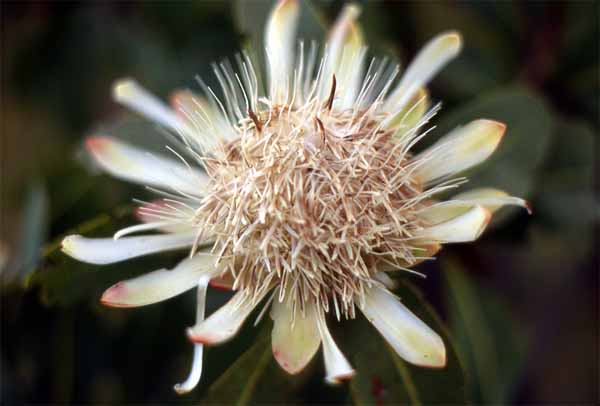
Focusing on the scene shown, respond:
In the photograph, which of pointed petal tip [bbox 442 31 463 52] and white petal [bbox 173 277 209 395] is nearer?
white petal [bbox 173 277 209 395]

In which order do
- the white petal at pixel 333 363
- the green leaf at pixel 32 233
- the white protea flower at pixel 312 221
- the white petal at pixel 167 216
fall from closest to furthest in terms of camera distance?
the white petal at pixel 333 363
the white protea flower at pixel 312 221
the white petal at pixel 167 216
the green leaf at pixel 32 233

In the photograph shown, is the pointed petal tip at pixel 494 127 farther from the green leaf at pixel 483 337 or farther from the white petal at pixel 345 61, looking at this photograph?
the green leaf at pixel 483 337

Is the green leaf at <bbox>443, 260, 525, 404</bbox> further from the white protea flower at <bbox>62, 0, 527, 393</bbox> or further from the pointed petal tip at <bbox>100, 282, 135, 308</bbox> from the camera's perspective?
the pointed petal tip at <bbox>100, 282, 135, 308</bbox>

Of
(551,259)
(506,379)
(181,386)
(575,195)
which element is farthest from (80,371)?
(551,259)

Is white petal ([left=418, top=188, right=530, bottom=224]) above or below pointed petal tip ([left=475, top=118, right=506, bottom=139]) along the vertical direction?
below

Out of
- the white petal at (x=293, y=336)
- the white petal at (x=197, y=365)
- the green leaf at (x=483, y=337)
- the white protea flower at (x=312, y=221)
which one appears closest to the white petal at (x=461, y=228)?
the white protea flower at (x=312, y=221)

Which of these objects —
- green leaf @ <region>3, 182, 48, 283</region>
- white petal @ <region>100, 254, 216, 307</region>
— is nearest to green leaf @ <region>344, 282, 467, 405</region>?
white petal @ <region>100, 254, 216, 307</region>
